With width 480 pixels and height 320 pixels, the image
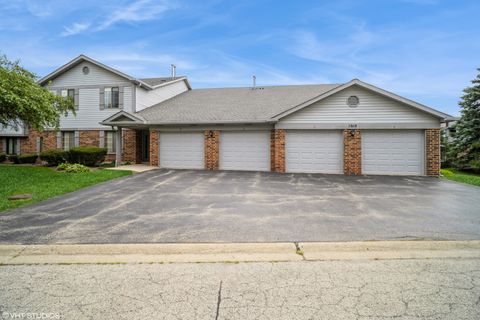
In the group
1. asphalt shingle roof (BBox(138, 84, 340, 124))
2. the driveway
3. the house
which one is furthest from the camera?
asphalt shingle roof (BBox(138, 84, 340, 124))

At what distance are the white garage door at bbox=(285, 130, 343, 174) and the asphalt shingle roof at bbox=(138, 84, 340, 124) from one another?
210 centimetres

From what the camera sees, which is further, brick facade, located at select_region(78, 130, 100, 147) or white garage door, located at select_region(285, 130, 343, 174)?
brick facade, located at select_region(78, 130, 100, 147)

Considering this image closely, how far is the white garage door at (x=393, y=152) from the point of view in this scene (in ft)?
43.1

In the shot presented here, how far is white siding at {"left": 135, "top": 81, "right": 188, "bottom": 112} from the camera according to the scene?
1900 cm

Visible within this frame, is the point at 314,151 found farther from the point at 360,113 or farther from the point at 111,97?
the point at 111,97

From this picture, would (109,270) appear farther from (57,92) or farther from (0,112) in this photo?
(57,92)

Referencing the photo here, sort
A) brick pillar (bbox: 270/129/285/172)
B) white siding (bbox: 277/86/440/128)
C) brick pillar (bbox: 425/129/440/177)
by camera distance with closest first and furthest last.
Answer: brick pillar (bbox: 425/129/440/177), white siding (bbox: 277/86/440/128), brick pillar (bbox: 270/129/285/172)

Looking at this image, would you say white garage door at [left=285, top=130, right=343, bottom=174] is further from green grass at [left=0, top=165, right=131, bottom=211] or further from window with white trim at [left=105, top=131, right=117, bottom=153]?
window with white trim at [left=105, top=131, right=117, bottom=153]

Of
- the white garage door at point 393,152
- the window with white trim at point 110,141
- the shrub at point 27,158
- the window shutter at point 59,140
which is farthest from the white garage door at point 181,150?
the shrub at point 27,158

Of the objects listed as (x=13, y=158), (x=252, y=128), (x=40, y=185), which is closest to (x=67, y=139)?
(x=13, y=158)

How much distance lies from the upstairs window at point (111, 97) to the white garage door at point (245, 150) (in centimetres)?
917

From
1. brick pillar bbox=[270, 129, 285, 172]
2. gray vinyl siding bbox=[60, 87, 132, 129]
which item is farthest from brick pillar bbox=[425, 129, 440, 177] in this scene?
gray vinyl siding bbox=[60, 87, 132, 129]

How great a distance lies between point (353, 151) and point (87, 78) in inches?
761

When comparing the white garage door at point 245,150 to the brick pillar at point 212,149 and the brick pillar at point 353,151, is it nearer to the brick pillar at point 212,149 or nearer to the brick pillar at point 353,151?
the brick pillar at point 212,149
